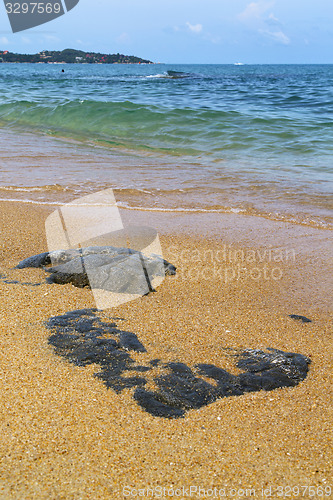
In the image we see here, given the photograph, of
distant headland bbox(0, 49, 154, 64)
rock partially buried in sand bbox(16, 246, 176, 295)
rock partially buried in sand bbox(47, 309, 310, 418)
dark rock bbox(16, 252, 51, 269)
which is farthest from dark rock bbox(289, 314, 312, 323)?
distant headland bbox(0, 49, 154, 64)

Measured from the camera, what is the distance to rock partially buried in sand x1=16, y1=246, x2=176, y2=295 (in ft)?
10.8

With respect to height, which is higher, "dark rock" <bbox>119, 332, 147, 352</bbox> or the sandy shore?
"dark rock" <bbox>119, 332, 147, 352</bbox>

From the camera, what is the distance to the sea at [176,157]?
232 inches

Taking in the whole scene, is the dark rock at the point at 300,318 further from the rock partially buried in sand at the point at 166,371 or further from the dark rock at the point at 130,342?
the dark rock at the point at 130,342

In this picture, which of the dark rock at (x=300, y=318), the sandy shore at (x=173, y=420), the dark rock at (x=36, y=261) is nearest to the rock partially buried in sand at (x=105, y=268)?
the dark rock at (x=36, y=261)

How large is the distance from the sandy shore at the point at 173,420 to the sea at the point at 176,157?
2.27 m

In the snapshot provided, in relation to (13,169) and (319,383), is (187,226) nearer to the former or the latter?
(319,383)

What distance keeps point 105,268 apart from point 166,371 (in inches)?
48.1

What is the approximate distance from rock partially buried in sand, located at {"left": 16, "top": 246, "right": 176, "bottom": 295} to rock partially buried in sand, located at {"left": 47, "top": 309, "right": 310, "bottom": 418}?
601mm

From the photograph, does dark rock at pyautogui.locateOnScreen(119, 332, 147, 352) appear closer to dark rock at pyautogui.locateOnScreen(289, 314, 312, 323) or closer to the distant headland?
dark rock at pyautogui.locateOnScreen(289, 314, 312, 323)

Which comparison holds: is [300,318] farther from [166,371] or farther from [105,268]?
[105,268]

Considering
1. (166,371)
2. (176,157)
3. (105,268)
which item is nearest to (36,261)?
(105,268)

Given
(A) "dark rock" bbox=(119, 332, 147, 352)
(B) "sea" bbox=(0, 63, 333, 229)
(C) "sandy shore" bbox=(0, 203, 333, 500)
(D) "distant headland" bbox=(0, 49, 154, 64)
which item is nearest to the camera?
(C) "sandy shore" bbox=(0, 203, 333, 500)

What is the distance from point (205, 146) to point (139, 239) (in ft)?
19.4
